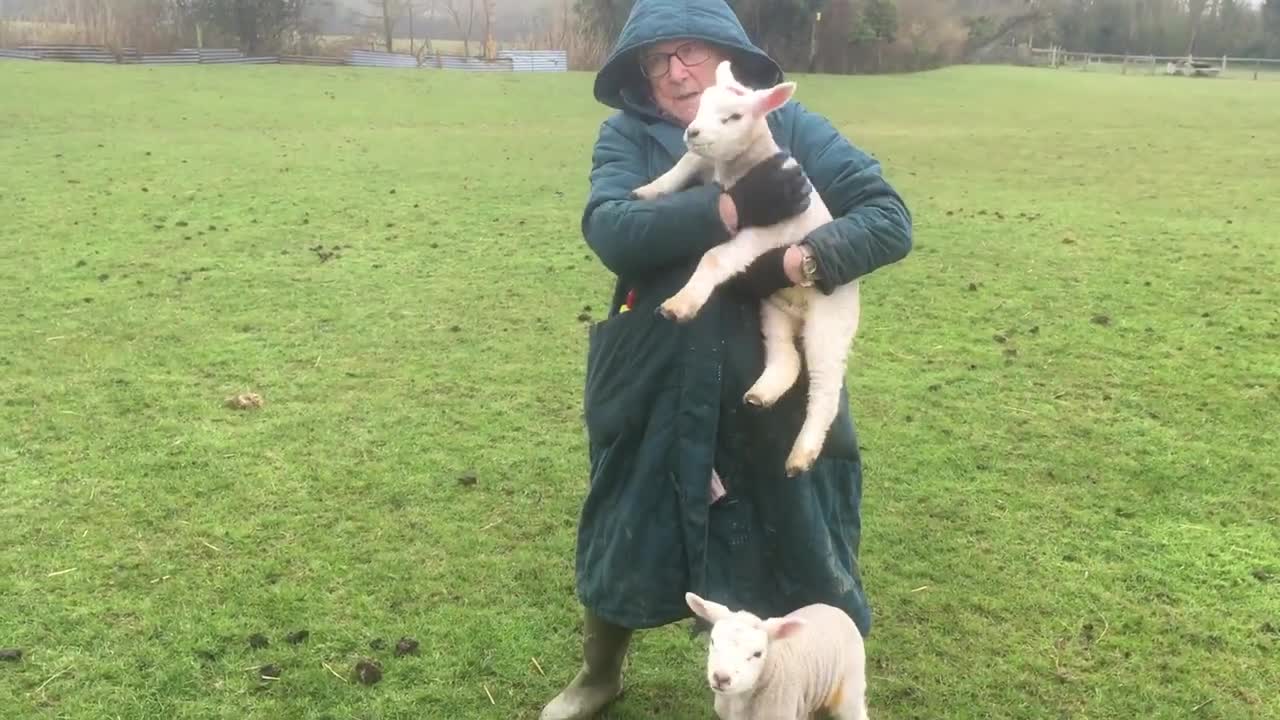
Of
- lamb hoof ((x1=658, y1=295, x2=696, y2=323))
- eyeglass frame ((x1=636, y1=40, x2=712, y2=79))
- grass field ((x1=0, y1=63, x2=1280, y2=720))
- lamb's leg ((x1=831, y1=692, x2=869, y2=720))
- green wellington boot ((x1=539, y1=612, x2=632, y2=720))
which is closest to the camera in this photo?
lamb hoof ((x1=658, y1=295, x2=696, y2=323))

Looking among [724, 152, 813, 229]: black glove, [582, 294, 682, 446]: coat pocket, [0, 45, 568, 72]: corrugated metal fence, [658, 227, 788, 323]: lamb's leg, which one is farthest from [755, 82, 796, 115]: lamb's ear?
[0, 45, 568, 72]: corrugated metal fence

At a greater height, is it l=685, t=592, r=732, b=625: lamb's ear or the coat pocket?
the coat pocket

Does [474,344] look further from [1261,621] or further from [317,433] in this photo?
[1261,621]

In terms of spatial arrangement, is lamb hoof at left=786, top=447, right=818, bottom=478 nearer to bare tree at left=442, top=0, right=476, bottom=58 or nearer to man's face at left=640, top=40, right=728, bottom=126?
man's face at left=640, top=40, right=728, bottom=126

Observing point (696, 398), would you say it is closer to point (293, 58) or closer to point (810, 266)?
point (810, 266)

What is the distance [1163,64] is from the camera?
52.3m

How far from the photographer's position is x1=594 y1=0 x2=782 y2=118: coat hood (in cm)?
239

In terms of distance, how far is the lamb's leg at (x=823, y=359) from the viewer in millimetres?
2230

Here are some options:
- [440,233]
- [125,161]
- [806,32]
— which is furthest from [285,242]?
[806,32]

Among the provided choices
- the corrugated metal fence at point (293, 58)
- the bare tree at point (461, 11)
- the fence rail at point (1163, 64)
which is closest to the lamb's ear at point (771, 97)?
the corrugated metal fence at point (293, 58)

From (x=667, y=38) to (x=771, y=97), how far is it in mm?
387

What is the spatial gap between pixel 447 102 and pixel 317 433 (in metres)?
19.5

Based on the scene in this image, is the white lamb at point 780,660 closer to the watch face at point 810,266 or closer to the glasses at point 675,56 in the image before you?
the watch face at point 810,266

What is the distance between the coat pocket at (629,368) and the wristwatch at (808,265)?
0.38 meters
